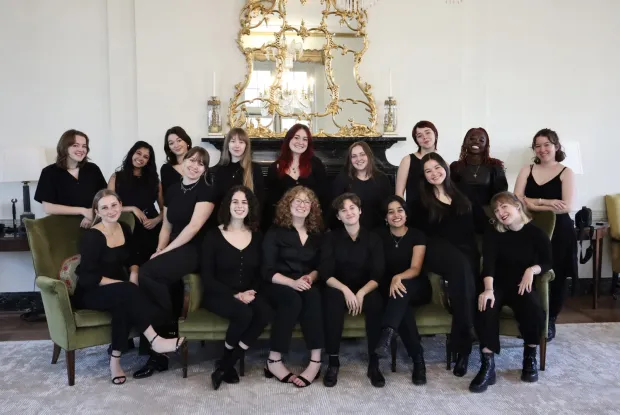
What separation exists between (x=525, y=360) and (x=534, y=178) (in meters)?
1.44

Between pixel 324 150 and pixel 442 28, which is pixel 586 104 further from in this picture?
pixel 324 150

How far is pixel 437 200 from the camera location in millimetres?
3363

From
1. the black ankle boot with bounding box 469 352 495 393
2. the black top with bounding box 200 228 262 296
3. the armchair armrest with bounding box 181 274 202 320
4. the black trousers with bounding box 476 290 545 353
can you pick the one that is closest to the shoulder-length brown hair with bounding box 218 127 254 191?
the black top with bounding box 200 228 262 296

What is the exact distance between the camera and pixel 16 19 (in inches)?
184

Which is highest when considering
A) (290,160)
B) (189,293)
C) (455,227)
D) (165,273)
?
(290,160)

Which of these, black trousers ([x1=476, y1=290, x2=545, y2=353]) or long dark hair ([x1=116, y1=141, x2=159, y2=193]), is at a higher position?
long dark hair ([x1=116, y1=141, x2=159, y2=193])

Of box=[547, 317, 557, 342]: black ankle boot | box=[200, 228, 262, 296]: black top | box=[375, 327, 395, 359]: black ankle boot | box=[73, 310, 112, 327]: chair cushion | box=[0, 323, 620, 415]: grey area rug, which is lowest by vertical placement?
box=[0, 323, 620, 415]: grey area rug

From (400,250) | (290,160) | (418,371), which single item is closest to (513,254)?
(400,250)

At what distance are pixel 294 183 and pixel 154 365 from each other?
1480mm

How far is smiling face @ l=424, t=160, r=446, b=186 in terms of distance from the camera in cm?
331

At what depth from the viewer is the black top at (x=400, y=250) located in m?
3.28

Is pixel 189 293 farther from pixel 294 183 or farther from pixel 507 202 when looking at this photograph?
pixel 507 202

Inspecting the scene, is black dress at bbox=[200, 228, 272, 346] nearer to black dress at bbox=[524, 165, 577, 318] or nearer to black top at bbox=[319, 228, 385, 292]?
black top at bbox=[319, 228, 385, 292]

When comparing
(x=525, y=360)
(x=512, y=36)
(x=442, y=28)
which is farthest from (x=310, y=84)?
(x=525, y=360)
